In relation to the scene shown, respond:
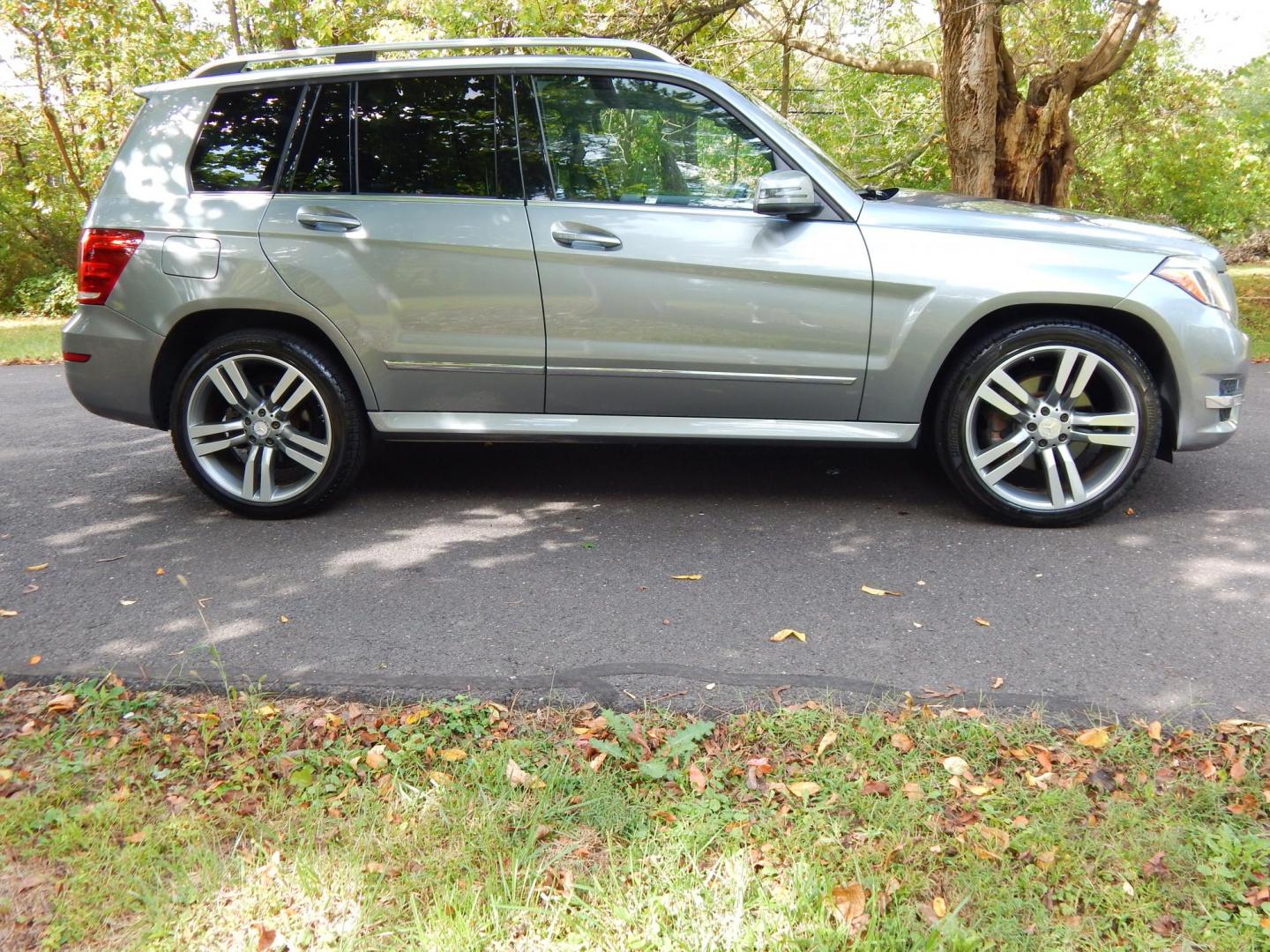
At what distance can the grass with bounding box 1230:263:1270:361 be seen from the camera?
34.4ft

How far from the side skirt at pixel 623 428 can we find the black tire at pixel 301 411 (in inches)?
6.1

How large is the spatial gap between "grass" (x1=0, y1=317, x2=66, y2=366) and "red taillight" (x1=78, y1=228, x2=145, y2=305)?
431cm

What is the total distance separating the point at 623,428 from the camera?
453cm

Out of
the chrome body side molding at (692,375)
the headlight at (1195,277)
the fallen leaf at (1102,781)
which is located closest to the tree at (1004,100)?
the headlight at (1195,277)

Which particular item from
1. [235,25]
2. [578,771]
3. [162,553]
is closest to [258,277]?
[162,553]

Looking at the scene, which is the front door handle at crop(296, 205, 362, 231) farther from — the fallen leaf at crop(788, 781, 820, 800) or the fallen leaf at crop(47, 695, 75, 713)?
the fallen leaf at crop(788, 781, 820, 800)

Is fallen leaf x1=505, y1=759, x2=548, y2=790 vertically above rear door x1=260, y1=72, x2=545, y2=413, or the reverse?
rear door x1=260, y1=72, x2=545, y2=413

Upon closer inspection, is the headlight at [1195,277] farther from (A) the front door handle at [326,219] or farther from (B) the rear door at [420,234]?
(A) the front door handle at [326,219]

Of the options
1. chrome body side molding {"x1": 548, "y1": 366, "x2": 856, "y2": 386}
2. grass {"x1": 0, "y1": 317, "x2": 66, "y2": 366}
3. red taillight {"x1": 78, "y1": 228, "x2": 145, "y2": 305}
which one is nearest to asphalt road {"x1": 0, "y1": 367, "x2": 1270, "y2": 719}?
chrome body side molding {"x1": 548, "y1": 366, "x2": 856, "y2": 386}

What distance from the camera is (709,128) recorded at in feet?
14.4

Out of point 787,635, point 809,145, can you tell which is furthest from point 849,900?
point 809,145

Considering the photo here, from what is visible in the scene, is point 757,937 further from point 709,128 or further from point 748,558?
point 709,128

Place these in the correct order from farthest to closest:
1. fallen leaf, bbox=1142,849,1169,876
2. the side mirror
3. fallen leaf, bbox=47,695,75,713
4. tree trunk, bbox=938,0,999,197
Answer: tree trunk, bbox=938,0,999,197, the side mirror, fallen leaf, bbox=47,695,75,713, fallen leaf, bbox=1142,849,1169,876

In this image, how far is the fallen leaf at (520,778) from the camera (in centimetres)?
259
